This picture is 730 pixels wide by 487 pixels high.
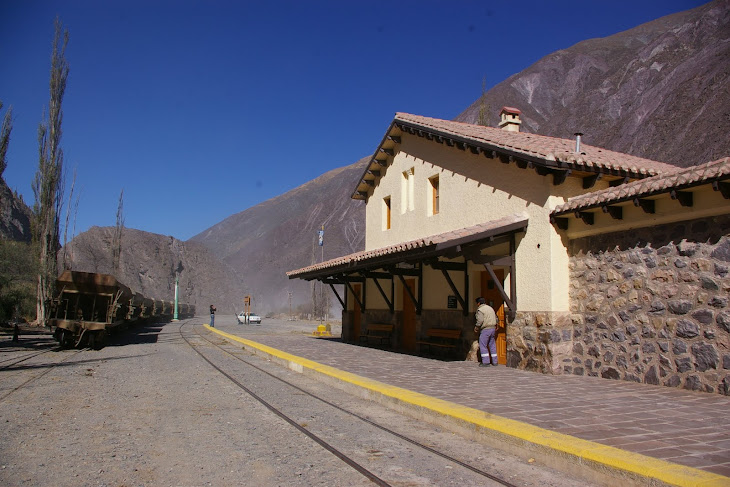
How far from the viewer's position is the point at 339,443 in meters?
6.03

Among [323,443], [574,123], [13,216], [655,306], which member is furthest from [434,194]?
[13,216]

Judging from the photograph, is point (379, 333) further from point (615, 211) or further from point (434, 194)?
point (615, 211)

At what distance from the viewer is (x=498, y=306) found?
13.5 meters

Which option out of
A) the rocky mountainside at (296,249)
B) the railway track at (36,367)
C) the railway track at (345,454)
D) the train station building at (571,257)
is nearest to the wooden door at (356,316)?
the train station building at (571,257)

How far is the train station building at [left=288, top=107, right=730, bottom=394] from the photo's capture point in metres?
8.44

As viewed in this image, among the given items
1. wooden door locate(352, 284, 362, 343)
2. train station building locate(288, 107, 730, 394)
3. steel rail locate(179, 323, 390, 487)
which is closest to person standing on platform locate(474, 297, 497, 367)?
train station building locate(288, 107, 730, 394)

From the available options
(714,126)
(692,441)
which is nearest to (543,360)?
(692,441)

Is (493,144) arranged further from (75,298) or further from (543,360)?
(75,298)

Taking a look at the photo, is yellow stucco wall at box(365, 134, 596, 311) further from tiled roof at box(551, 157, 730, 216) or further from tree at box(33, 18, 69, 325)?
tree at box(33, 18, 69, 325)

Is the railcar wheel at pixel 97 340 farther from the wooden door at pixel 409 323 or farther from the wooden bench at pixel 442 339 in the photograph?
the wooden bench at pixel 442 339

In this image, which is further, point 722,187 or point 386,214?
point 386,214

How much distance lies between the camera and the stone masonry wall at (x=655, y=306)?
8.22 metres

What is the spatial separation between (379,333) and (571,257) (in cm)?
969

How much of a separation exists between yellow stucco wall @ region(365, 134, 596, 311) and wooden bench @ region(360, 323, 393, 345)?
1231 mm
